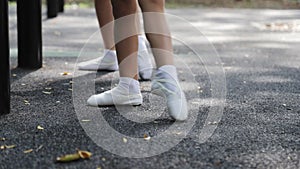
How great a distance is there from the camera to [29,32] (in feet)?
13.4

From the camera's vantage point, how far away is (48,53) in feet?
16.4

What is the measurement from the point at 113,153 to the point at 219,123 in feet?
2.16

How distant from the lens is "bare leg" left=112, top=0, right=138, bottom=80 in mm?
2729

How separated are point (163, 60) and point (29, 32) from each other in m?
1.71

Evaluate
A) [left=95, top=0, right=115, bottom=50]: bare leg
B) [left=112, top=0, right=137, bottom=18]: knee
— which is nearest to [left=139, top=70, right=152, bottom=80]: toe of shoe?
[left=95, top=0, right=115, bottom=50]: bare leg

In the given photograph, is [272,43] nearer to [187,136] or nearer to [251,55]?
[251,55]

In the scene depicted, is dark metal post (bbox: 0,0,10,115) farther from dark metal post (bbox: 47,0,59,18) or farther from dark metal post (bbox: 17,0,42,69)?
dark metal post (bbox: 47,0,59,18)

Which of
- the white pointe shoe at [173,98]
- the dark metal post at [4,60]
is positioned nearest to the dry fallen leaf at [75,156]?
the white pointe shoe at [173,98]

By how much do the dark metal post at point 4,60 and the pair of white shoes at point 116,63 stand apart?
112 cm

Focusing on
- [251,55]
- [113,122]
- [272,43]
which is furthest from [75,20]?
[113,122]

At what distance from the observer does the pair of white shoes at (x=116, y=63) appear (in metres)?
3.73

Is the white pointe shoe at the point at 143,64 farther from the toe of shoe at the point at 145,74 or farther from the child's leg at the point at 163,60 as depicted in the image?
the child's leg at the point at 163,60

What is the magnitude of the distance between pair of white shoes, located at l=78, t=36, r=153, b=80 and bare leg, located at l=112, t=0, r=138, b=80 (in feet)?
2.87


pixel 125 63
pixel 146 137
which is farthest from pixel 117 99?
pixel 146 137
